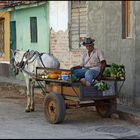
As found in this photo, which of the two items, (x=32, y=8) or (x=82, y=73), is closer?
(x=82, y=73)

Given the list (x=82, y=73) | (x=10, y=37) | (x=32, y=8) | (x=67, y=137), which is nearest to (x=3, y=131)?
(x=67, y=137)

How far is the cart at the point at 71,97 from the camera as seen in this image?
9289 mm

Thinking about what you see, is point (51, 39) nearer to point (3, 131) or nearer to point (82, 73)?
point (82, 73)

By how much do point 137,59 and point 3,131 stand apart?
3.86m

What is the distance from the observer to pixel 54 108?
9719 millimetres

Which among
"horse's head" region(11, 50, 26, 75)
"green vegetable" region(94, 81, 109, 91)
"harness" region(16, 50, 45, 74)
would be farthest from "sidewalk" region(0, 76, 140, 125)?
"horse's head" region(11, 50, 26, 75)

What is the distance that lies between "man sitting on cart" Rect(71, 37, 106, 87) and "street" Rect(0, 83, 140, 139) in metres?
1.01

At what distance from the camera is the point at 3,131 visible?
898cm

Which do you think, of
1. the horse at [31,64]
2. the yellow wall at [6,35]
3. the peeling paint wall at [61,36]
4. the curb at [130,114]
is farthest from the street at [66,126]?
the yellow wall at [6,35]

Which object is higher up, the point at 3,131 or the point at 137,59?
the point at 137,59

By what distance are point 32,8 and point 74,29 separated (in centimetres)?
330

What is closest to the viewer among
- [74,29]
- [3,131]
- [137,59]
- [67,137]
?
[67,137]

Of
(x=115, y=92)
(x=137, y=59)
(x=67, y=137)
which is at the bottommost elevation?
(x=67, y=137)

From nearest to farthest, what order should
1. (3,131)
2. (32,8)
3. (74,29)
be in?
(3,131) → (74,29) → (32,8)
